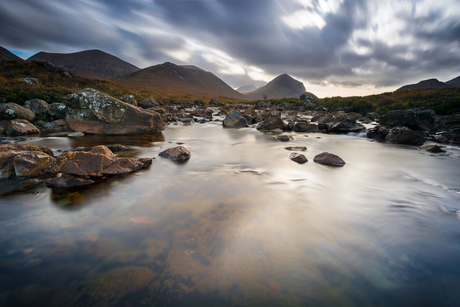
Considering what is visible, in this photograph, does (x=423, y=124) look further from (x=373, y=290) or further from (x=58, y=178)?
(x=58, y=178)

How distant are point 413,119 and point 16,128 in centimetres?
2249

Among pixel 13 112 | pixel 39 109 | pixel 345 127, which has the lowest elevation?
pixel 13 112

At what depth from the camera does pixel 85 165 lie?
4.30 m

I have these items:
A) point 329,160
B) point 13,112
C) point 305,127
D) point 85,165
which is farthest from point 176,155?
point 13,112

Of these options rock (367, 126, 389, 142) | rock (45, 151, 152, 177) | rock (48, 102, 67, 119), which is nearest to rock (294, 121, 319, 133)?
rock (367, 126, 389, 142)

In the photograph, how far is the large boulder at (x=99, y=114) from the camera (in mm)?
9492

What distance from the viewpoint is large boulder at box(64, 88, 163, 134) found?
9.49m

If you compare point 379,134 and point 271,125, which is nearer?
point 379,134

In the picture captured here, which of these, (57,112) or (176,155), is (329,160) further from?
(57,112)

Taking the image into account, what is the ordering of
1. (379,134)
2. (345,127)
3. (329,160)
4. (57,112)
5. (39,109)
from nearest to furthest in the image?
(329,160) < (379,134) < (39,109) < (57,112) < (345,127)

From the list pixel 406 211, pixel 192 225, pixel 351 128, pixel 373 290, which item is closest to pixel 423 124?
pixel 351 128

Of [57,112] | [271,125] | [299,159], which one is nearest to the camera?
[299,159]

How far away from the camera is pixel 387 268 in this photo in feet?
7.01

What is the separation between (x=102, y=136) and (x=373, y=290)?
1121 centimetres
